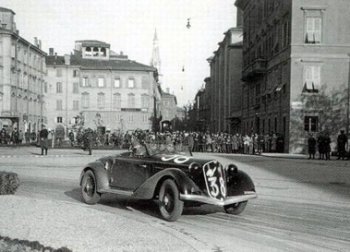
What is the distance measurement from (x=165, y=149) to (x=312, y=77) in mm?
26741

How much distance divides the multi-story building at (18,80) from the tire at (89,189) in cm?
4403

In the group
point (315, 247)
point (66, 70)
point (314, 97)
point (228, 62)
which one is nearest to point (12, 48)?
point (66, 70)

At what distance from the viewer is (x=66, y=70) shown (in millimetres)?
78625

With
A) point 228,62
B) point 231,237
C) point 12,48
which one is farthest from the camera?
point 228,62

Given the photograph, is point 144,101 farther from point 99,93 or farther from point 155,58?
point 155,58

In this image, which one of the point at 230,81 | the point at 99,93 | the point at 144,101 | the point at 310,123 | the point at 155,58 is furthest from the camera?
the point at 155,58

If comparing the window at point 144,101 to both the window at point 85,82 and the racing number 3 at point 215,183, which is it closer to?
the window at point 85,82

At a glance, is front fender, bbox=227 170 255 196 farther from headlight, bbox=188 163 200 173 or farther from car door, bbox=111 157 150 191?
car door, bbox=111 157 150 191

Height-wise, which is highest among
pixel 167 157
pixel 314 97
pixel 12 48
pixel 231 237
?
pixel 12 48

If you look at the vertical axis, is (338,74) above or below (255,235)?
above

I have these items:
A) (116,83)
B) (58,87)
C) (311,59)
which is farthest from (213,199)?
(58,87)

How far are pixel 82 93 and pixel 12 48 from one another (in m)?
23.2

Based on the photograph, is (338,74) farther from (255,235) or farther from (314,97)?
(255,235)

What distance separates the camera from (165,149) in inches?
390
